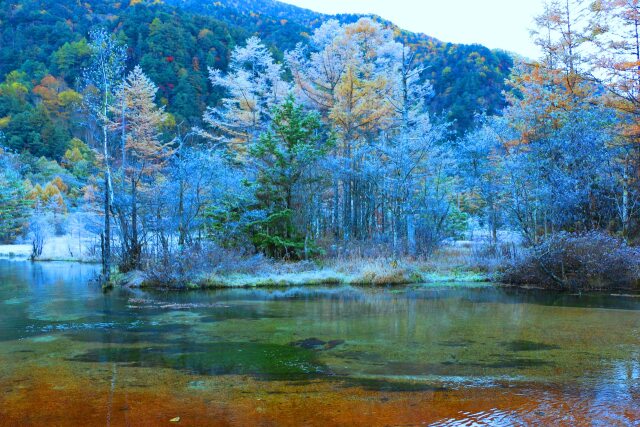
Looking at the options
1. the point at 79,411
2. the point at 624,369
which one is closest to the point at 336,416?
the point at 79,411

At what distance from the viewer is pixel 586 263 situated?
44.0ft

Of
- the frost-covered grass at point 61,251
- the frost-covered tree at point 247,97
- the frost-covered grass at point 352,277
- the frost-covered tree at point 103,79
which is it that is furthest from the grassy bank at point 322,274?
the frost-covered grass at point 61,251

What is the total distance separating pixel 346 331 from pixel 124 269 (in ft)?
34.7

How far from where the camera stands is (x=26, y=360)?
652cm

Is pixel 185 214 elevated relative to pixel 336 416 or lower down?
elevated

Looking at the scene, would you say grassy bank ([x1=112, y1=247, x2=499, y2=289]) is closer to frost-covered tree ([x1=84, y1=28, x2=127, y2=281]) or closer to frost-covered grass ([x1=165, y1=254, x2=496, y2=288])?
frost-covered grass ([x1=165, y1=254, x2=496, y2=288])

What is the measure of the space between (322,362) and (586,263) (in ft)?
33.6

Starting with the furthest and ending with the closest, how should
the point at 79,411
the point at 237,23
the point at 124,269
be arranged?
the point at 237,23, the point at 124,269, the point at 79,411

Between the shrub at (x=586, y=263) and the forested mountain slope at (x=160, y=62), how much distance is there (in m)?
34.9

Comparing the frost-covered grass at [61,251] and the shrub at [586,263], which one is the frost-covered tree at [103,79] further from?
the shrub at [586,263]

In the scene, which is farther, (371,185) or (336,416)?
(371,185)

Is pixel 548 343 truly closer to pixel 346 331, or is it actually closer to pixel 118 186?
pixel 346 331

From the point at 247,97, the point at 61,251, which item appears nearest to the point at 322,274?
the point at 247,97

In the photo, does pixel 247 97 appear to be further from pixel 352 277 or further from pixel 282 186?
pixel 352 277
